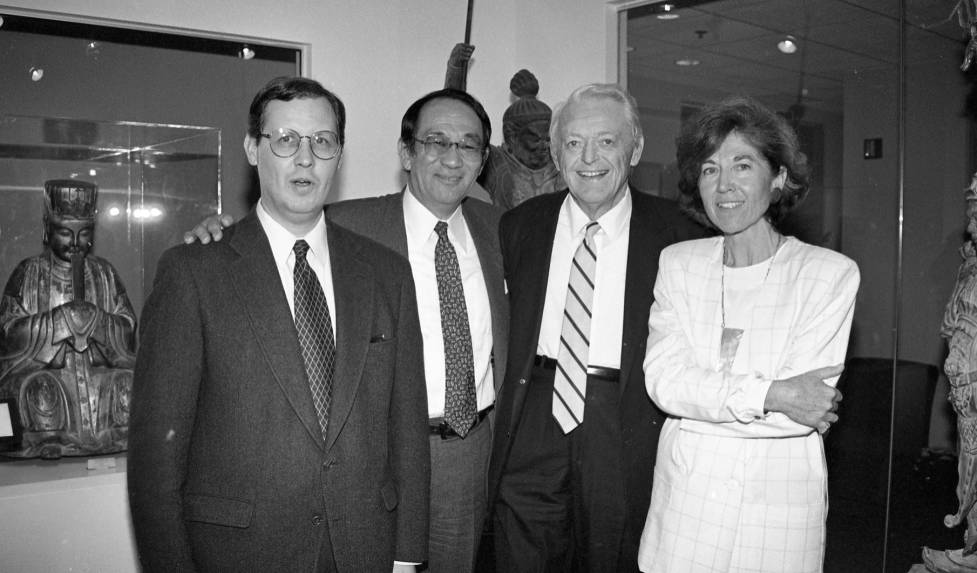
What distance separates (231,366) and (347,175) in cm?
270

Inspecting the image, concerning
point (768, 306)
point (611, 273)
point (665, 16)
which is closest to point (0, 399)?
point (611, 273)

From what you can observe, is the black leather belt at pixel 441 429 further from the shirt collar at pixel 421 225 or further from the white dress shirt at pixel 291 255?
the white dress shirt at pixel 291 255

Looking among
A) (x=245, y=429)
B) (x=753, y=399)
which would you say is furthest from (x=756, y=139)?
(x=245, y=429)

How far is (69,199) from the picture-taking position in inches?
149

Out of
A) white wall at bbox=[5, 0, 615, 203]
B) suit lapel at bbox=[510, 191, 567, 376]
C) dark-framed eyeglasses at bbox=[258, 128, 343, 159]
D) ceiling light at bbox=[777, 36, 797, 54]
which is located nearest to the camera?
dark-framed eyeglasses at bbox=[258, 128, 343, 159]

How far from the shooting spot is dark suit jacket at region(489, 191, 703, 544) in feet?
8.17

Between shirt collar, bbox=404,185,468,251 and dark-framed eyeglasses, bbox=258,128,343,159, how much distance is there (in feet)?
2.32

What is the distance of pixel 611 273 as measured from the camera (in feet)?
8.61

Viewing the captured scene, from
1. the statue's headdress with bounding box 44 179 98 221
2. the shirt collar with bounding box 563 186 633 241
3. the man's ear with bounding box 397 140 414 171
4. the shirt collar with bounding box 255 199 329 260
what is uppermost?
the man's ear with bounding box 397 140 414 171

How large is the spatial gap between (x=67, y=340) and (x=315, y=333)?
218 centimetres

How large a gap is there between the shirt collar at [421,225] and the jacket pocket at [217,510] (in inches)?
43.0

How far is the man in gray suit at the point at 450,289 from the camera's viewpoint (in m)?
2.68

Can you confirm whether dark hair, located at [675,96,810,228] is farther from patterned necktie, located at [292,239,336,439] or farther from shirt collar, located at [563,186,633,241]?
patterned necktie, located at [292,239,336,439]

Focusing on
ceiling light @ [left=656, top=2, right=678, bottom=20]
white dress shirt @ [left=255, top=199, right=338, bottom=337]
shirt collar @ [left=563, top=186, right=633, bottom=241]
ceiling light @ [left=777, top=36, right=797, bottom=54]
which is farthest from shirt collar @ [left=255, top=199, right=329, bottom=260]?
ceiling light @ [left=656, top=2, right=678, bottom=20]
